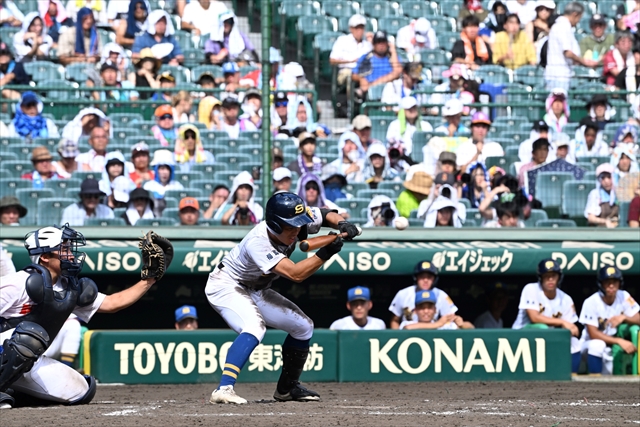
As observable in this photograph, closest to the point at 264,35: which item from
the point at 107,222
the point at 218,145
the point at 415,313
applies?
the point at 218,145

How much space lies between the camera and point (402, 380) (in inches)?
367

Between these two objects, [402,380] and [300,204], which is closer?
[300,204]

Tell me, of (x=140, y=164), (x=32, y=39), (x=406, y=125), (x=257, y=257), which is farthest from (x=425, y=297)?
(x=32, y=39)

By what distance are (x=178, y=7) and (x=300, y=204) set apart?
718cm

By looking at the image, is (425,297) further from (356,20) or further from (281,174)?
(356,20)

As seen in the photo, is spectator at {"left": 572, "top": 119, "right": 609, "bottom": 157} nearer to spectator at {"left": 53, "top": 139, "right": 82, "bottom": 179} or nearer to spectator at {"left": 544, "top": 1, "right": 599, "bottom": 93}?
spectator at {"left": 544, "top": 1, "right": 599, "bottom": 93}

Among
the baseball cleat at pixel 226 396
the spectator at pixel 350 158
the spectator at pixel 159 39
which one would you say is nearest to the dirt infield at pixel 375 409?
the baseball cleat at pixel 226 396

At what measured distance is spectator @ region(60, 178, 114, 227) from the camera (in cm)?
988

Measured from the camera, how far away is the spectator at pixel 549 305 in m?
9.77

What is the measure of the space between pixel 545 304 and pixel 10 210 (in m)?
4.89

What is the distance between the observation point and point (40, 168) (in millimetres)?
10438

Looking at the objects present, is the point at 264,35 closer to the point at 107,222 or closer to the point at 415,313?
the point at 107,222

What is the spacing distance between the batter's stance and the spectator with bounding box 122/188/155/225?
3.38 meters

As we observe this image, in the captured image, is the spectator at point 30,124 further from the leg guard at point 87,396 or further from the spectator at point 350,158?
the leg guard at point 87,396
